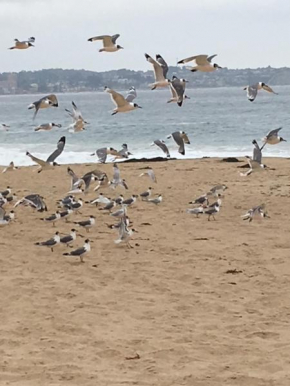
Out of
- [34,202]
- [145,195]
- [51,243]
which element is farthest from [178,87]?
[145,195]

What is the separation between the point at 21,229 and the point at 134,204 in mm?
3080

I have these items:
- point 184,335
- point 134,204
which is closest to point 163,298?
point 184,335

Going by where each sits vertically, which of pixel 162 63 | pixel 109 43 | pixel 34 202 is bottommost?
pixel 34 202

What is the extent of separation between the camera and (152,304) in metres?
8.33

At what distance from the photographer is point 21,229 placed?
12203mm

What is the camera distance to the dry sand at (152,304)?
6.41 metres

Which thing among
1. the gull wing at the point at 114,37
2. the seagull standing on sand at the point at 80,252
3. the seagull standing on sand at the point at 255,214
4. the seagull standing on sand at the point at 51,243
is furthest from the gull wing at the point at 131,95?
the seagull standing on sand at the point at 80,252

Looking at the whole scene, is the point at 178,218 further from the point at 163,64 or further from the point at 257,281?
the point at 257,281

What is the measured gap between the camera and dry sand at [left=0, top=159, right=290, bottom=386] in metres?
6.41

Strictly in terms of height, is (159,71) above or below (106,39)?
below

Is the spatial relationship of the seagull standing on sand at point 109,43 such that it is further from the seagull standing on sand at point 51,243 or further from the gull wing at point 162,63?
the seagull standing on sand at point 51,243

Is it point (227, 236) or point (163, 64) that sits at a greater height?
point (163, 64)

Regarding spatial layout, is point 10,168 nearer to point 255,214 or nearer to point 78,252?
point 255,214

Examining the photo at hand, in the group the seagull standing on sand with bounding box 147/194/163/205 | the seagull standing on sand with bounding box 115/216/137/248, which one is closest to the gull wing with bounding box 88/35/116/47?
the seagull standing on sand with bounding box 115/216/137/248
